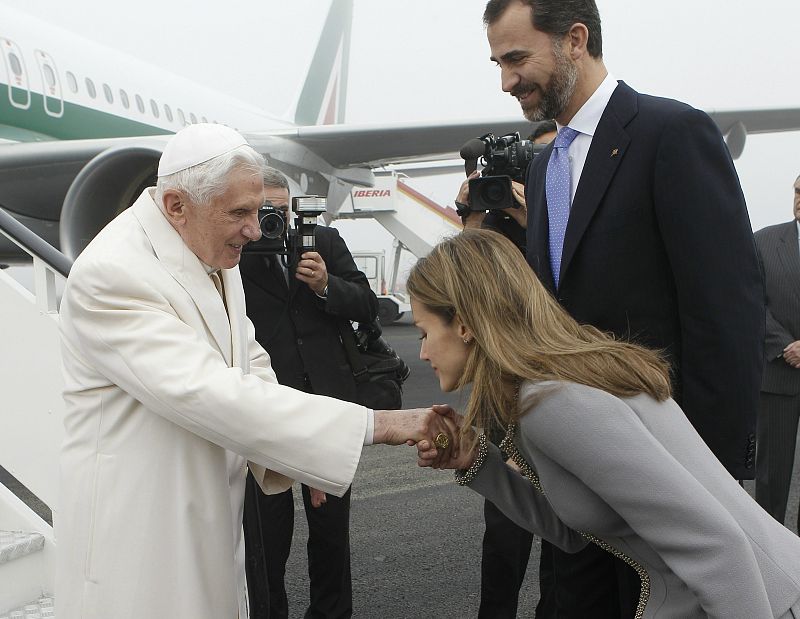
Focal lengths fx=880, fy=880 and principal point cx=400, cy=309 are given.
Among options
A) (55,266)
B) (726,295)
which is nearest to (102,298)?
(55,266)

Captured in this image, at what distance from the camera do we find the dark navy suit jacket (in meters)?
2.09

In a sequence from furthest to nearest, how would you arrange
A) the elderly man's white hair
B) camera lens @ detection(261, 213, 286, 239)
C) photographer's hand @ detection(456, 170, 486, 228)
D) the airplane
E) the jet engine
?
the airplane → the jet engine → camera lens @ detection(261, 213, 286, 239) → photographer's hand @ detection(456, 170, 486, 228) → the elderly man's white hair

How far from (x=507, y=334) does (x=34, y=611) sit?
63.6 inches

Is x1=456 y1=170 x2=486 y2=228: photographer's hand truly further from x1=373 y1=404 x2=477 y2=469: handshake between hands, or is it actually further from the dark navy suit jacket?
x1=373 y1=404 x2=477 y2=469: handshake between hands

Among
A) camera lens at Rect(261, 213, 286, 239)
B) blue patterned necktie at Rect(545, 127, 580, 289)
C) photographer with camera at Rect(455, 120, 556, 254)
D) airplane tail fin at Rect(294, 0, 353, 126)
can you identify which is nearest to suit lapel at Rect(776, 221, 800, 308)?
photographer with camera at Rect(455, 120, 556, 254)

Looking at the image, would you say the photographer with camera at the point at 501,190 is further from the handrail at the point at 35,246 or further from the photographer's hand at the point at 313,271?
the handrail at the point at 35,246

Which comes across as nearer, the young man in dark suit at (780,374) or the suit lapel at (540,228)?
the suit lapel at (540,228)

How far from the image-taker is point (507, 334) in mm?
1806

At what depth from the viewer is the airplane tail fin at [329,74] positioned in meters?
21.2

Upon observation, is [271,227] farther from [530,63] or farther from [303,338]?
[530,63]

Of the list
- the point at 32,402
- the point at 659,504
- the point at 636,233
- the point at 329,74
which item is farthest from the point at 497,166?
the point at 329,74

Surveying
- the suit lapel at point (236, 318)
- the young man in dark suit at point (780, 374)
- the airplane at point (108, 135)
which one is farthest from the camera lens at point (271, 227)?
the airplane at point (108, 135)

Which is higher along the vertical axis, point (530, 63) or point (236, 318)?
point (530, 63)

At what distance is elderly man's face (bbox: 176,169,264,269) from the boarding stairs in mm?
760
